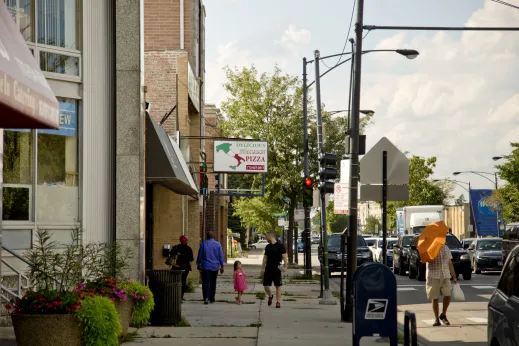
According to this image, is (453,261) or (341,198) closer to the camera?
(341,198)

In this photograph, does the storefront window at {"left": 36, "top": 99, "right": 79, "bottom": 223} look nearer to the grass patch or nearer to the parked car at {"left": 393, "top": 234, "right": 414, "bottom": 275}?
the grass patch

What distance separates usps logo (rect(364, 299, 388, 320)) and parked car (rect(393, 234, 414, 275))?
25051 millimetres

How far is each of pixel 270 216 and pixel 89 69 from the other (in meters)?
43.3

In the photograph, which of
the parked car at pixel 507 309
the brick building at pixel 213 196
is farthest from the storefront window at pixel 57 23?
the brick building at pixel 213 196

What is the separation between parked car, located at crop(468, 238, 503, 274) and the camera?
3894 cm

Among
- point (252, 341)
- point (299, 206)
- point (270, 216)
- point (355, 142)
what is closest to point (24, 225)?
point (252, 341)

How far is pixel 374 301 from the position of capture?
39.0 feet

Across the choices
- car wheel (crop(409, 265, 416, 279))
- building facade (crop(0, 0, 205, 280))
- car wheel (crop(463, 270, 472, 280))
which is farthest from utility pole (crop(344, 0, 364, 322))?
car wheel (crop(409, 265, 416, 279))

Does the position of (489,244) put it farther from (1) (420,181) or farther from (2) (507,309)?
(1) (420,181)

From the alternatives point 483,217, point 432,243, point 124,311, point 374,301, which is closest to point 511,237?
point 432,243

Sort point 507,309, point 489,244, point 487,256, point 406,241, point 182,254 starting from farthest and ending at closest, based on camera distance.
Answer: point 489,244
point 487,256
point 406,241
point 182,254
point 507,309

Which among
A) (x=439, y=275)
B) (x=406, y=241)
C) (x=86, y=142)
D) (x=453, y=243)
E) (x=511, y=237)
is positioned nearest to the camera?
(x=86, y=142)

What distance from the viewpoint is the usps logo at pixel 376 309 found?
11867 millimetres

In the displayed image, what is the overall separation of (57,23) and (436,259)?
7878 millimetres
